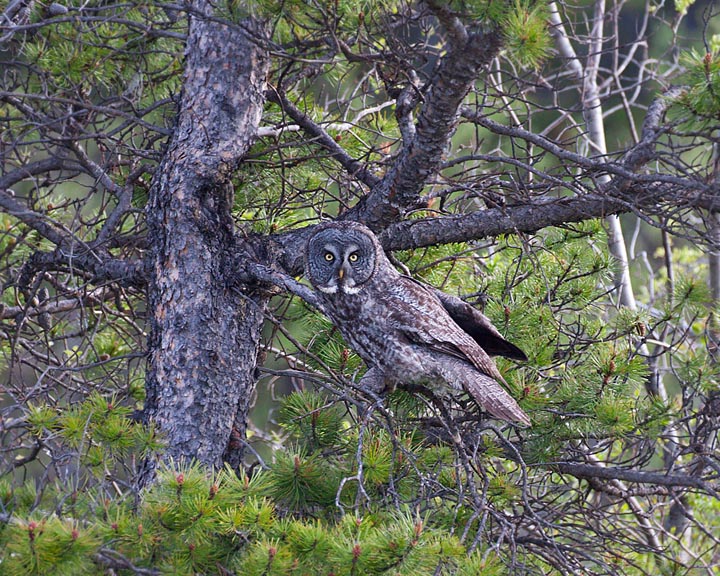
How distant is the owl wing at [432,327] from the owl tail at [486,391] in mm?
53

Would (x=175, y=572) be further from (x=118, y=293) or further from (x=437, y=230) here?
(x=118, y=293)

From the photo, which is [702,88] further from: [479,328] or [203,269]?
[203,269]

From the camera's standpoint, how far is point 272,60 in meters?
4.10

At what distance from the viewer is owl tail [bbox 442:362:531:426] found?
3211 millimetres

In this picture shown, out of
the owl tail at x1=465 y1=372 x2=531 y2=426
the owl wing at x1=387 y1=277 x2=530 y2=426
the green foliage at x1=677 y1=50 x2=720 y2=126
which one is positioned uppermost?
the green foliage at x1=677 y1=50 x2=720 y2=126

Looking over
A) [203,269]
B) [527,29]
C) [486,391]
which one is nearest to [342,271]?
[203,269]

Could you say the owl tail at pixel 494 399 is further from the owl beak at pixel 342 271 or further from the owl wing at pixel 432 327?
the owl beak at pixel 342 271

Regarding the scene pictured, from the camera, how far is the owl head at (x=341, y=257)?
3490 millimetres

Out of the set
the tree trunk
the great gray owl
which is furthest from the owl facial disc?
the tree trunk

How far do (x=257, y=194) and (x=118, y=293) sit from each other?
0.90 metres

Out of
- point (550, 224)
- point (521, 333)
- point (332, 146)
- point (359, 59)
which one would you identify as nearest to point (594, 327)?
point (521, 333)

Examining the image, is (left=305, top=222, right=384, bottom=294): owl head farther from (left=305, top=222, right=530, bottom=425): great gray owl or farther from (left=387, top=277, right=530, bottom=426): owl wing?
(left=387, top=277, right=530, bottom=426): owl wing

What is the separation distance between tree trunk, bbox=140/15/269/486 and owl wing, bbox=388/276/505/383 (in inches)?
24.6

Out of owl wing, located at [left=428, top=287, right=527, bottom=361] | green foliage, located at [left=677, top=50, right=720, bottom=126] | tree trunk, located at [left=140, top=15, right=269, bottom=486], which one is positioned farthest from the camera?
owl wing, located at [left=428, top=287, right=527, bottom=361]
